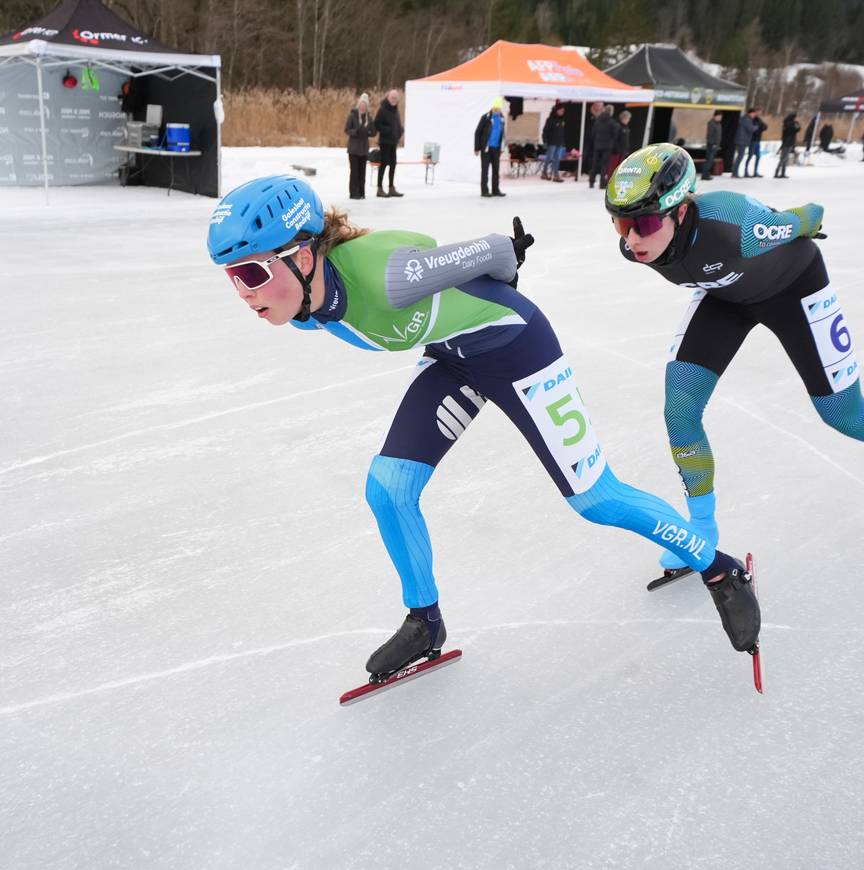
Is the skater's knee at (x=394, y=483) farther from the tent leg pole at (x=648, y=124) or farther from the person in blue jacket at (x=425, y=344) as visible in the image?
the tent leg pole at (x=648, y=124)

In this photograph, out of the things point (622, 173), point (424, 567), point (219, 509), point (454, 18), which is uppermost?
point (454, 18)

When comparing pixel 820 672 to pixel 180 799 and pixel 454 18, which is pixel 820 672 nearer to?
pixel 180 799

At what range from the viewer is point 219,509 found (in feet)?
10.5

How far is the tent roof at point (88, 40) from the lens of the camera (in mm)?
10172

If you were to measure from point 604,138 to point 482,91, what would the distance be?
2.35 m

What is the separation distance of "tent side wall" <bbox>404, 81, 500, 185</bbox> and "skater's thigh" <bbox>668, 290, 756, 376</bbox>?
516 inches

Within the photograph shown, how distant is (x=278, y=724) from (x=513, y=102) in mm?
18318

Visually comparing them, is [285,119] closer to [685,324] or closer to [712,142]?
[712,142]

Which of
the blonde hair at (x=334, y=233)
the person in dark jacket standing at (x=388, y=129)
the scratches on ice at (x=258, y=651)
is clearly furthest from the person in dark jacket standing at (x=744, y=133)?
the blonde hair at (x=334, y=233)

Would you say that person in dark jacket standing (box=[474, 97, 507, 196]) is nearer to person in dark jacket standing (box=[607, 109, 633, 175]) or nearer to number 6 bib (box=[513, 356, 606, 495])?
person in dark jacket standing (box=[607, 109, 633, 175])

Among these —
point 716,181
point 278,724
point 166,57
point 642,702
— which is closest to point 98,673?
point 278,724

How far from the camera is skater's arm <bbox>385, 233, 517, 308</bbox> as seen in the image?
6.07 feet

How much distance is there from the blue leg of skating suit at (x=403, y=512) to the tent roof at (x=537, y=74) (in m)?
14.0

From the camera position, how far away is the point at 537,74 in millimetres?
15336
